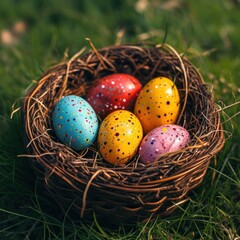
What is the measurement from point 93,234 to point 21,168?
24.9 inches

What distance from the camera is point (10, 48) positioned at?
166 inches

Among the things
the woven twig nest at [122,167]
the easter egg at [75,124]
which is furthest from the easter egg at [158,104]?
the easter egg at [75,124]

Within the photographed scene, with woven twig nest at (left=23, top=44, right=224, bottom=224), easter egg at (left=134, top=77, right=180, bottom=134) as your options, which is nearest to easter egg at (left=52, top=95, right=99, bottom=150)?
woven twig nest at (left=23, top=44, right=224, bottom=224)

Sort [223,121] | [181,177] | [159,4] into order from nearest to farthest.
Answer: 1. [181,177]
2. [223,121]
3. [159,4]

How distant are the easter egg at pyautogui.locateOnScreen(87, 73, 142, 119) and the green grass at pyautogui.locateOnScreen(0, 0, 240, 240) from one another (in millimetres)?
424

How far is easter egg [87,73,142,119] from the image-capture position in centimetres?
289

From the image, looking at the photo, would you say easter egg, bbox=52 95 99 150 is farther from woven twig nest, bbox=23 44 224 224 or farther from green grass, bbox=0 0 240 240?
green grass, bbox=0 0 240 240

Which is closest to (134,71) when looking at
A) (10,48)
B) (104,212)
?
(104,212)

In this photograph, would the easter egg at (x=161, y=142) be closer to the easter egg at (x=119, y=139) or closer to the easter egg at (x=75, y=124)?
the easter egg at (x=119, y=139)

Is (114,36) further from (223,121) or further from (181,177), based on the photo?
(181,177)

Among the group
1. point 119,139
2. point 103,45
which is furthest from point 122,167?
point 103,45

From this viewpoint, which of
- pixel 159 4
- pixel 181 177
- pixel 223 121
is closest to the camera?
pixel 181 177

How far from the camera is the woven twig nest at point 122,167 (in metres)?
2.30

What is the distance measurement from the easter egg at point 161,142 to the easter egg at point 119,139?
0.06 metres
